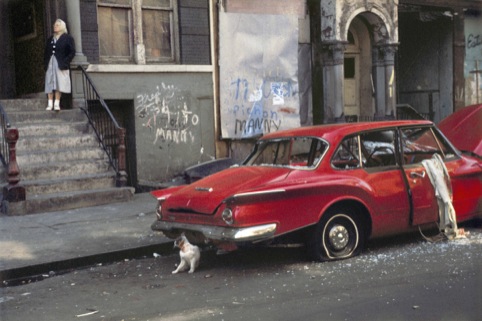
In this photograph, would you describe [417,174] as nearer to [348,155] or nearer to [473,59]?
[348,155]

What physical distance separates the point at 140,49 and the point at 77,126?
2654 mm

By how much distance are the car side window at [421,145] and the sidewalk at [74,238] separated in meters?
3.20

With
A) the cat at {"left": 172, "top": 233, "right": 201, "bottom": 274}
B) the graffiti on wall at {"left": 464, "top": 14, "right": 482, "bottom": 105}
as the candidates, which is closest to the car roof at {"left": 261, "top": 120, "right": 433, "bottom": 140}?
the cat at {"left": 172, "top": 233, "right": 201, "bottom": 274}

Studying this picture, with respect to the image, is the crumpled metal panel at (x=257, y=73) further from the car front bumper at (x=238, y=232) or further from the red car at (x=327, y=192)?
the car front bumper at (x=238, y=232)

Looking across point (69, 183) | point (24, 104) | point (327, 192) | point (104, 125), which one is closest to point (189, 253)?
point (327, 192)

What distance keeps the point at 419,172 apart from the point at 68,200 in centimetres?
609

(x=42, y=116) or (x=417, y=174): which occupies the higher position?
(x=42, y=116)

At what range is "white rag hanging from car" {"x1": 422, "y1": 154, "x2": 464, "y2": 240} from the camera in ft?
26.8

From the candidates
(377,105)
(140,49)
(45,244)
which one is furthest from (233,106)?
(45,244)

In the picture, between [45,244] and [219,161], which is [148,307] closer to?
[45,244]

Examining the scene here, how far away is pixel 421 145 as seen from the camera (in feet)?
28.1

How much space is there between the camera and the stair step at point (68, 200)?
1100 centimetres

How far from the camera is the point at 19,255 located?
8219mm

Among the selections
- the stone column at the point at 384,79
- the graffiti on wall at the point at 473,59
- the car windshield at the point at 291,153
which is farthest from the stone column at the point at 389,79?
the car windshield at the point at 291,153
